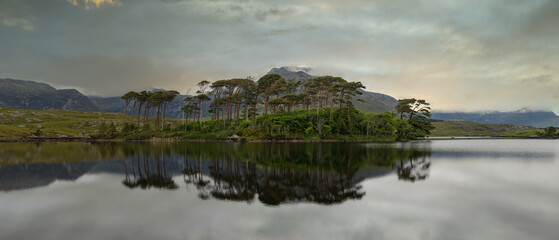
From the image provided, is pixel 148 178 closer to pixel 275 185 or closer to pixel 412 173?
pixel 275 185

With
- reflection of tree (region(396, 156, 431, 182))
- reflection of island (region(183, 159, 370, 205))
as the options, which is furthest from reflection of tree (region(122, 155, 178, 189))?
reflection of tree (region(396, 156, 431, 182))

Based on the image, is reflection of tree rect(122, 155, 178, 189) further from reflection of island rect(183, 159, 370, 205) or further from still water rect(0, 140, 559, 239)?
reflection of island rect(183, 159, 370, 205)

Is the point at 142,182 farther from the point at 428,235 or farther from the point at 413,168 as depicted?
the point at 413,168

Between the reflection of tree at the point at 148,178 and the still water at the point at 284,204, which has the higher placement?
the still water at the point at 284,204

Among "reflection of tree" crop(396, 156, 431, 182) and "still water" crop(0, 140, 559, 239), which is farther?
"reflection of tree" crop(396, 156, 431, 182)

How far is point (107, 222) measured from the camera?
11.9 metres

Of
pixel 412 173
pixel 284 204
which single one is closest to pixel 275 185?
pixel 284 204

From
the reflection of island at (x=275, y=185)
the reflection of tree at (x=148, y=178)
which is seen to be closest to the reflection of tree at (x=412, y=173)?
the reflection of island at (x=275, y=185)

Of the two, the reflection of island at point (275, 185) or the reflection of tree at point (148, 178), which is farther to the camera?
the reflection of tree at point (148, 178)

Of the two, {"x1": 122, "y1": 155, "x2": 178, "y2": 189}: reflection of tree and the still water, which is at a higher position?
the still water

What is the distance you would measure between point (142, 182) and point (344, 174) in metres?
17.6

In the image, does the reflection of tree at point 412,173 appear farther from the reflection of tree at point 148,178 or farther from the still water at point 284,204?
the reflection of tree at point 148,178

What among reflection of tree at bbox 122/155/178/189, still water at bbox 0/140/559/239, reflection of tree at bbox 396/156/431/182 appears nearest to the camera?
still water at bbox 0/140/559/239

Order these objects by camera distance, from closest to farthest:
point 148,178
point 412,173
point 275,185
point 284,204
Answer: point 284,204, point 275,185, point 148,178, point 412,173
